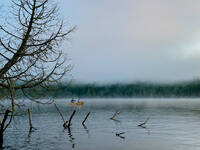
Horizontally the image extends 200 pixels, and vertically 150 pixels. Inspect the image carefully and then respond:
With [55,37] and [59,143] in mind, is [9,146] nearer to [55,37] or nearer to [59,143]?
[59,143]

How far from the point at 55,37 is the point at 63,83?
2.47 metres

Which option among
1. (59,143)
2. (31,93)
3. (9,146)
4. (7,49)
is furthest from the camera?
(59,143)

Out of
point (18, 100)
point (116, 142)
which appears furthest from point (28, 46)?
point (116, 142)

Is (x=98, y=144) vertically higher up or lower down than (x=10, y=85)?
lower down

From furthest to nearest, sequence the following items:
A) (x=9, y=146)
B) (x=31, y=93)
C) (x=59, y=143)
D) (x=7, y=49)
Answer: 1. (x=59, y=143)
2. (x=9, y=146)
3. (x=31, y=93)
4. (x=7, y=49)

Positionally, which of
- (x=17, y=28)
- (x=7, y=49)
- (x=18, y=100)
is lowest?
(x=18, y=100)

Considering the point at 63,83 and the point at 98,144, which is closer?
the point at 63,83

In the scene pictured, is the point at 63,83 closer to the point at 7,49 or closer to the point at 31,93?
the point at 31,93

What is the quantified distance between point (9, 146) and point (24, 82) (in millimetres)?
21675

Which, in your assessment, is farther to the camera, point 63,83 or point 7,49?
point 63,83

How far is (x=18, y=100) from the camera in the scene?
1451cm

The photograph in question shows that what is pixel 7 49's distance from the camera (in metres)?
13.2

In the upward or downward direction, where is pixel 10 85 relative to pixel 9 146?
upward

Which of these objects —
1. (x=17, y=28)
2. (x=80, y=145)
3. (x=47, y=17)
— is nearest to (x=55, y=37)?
(x=47, y=17)
